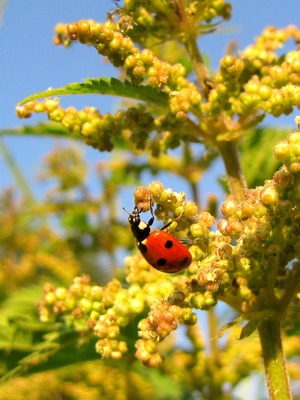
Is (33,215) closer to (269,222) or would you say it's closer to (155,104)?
(155,104)

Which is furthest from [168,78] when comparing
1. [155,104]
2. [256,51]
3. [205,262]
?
[205,262]

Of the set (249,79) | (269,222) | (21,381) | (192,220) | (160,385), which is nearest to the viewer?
(269,222)

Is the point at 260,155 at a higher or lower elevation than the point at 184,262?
higher

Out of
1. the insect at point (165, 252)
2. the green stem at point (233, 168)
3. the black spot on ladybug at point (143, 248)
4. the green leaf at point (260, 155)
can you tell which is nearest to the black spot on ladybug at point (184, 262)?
the insect at point (165, 252)

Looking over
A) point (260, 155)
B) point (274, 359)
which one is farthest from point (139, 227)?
point (260, 155)

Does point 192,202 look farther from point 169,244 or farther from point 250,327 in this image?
point 250,327

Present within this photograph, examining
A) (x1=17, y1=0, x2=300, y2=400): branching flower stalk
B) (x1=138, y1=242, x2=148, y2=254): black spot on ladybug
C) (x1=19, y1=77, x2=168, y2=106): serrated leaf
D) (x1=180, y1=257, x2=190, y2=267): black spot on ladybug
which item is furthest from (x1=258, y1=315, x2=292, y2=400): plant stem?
(x1=19, y1=77, x2=168, y2=106): serrated leaf
